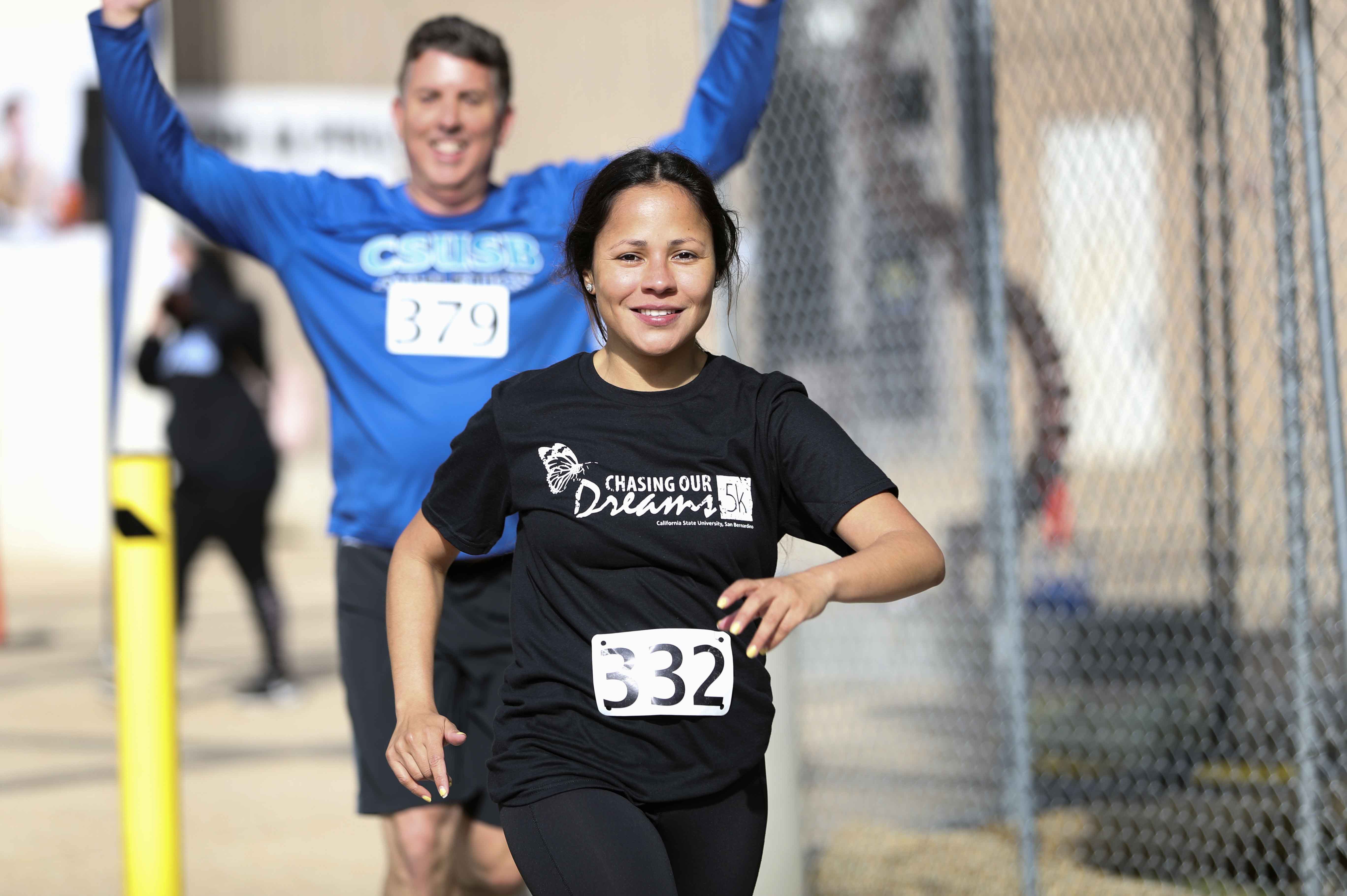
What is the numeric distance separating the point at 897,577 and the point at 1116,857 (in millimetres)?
3422

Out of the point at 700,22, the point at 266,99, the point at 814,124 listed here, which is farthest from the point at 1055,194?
the point at 266,99

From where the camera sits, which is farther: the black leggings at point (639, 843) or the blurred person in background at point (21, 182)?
the blurred person in background at point (21, 182)

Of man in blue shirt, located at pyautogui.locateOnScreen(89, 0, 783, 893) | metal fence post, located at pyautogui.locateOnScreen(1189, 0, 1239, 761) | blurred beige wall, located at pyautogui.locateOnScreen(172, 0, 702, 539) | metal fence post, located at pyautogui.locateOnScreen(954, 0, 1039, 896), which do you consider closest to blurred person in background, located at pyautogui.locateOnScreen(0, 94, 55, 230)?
blurred beige wall, located at pyautogui.locateOnScreen(172, 0, 702, 539)

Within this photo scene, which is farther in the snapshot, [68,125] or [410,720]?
[68,125]

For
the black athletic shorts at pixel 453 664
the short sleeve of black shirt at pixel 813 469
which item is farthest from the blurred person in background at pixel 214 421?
the short sleeve of black shirt at pixel 813 469

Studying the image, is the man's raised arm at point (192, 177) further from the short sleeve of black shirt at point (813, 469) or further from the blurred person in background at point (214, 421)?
the blurred person in background at point (214, 421)

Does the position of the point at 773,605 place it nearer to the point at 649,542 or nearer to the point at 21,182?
the point at 649,542

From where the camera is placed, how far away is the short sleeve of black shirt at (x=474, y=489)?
2.34 m

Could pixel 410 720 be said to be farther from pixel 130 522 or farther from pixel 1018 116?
pixel 1018 116

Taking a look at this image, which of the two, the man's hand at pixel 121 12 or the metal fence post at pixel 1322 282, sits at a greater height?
the man's hand at pixel 121 12

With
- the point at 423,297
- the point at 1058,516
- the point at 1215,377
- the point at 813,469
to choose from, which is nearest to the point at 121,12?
the point at 423,297

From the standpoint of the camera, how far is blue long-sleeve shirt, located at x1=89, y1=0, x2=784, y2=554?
3.20 metres

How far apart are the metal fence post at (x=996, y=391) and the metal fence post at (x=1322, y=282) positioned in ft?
3.82

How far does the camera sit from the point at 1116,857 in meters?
4.95
